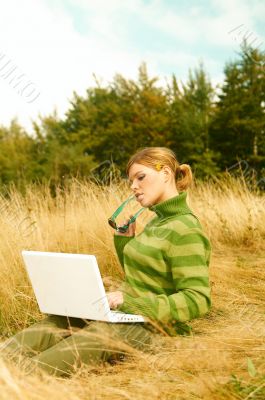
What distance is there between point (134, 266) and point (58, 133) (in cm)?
2418

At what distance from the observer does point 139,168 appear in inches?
103

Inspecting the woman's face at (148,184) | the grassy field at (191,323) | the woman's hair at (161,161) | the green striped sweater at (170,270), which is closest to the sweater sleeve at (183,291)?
the green striped sweater at (170,270)

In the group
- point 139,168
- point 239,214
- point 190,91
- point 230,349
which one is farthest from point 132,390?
point 190,91

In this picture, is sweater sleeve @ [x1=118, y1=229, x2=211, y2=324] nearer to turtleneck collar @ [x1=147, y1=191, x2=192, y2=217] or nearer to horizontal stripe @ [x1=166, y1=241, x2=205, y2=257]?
horizontal stripe @ [x1=166, y1=241, x2=205, y2=257]

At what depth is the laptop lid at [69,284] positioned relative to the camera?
223 cm

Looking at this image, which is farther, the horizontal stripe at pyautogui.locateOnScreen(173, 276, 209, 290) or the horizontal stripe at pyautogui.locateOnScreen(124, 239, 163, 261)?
the horizontal stripe at pyautogui.locateOnScreen(124, 239, 163, 261)

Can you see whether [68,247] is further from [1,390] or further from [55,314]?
[1,390]

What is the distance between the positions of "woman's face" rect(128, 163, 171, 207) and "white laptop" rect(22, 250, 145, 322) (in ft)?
1.72

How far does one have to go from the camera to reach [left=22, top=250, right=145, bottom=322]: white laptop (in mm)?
2236

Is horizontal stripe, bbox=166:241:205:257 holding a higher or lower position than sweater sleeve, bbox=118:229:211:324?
higher

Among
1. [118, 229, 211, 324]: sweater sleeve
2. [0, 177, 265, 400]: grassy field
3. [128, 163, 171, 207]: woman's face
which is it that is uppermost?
[128, 163, 171, 207]: woman's face

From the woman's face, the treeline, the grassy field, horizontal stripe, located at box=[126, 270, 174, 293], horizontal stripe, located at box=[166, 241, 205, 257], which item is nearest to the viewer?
the grassy field

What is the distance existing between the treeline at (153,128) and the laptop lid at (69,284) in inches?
645

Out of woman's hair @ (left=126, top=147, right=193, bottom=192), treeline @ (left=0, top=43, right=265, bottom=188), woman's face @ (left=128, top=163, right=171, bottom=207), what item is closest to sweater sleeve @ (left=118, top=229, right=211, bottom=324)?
woman's face @ (left=128, top=163, right=171, bottom=207)
